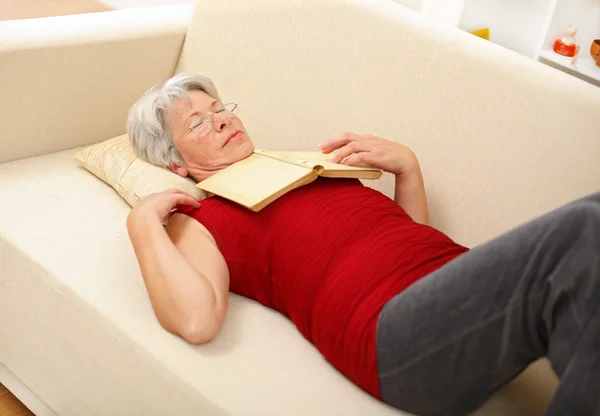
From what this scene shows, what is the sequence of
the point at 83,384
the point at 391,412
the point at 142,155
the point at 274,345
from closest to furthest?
the point at 391,412 → the point at 274,345 → the point at 83,384 → the point at 142,155

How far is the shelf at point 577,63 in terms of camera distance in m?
2.45

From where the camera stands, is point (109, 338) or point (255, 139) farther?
point (255, 139)

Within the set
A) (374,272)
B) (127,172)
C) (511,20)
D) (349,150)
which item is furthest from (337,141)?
(511,20)

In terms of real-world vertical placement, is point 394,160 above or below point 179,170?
above

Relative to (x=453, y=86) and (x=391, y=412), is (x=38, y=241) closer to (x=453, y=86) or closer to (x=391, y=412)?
(x=391, y=412)

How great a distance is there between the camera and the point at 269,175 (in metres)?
1.52

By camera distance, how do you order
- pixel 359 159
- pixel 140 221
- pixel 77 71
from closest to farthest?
1. pixel 140 221
2. pixel 359 159
3. pixel 77 71

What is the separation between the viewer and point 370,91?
1800 mm

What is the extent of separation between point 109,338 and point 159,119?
0.53m

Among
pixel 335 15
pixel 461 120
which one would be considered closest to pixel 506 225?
pixel 461 120

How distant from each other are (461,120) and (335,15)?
0.45m

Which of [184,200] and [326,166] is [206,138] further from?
[326,166]

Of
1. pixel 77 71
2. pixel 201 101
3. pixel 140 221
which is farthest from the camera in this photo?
pixel 77 71

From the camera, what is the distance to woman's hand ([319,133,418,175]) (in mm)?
1583
